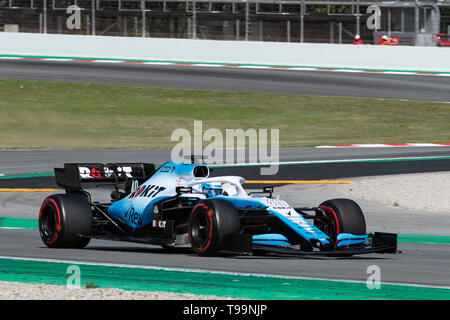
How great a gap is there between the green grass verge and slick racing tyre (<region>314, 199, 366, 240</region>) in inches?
524

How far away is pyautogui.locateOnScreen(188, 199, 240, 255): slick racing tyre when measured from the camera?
29.3ft

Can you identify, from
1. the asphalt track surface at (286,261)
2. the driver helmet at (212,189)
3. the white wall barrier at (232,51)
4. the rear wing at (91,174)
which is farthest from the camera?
the white wall barrier at (232,51)

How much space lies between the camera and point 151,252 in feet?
33.9

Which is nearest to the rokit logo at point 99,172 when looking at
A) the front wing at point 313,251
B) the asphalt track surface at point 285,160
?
the front wing at point 313,251

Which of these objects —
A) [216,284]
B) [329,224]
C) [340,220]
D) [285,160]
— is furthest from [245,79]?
[216,284]

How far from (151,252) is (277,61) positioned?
26.3 m

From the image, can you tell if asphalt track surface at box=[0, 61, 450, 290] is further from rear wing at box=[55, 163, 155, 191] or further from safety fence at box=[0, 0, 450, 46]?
safety fence at box=[0, 0, 450, 46]

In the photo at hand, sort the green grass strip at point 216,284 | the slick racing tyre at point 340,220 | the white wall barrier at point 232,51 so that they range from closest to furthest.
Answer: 1. the green grass strip at point 216,284
2. the slick racing tyre at point 340,220
3. the white wall barrier at point 232,51

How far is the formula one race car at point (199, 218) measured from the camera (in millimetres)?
9086

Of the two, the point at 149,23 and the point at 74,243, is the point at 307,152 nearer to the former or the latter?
the point at 74,243

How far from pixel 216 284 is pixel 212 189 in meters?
2.02

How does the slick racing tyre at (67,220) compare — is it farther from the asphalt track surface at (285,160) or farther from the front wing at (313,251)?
the asphalt track surface at (285,160)

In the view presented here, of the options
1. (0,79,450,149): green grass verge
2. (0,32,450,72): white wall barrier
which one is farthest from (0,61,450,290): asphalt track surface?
(0,79,450,149): green grass verge
